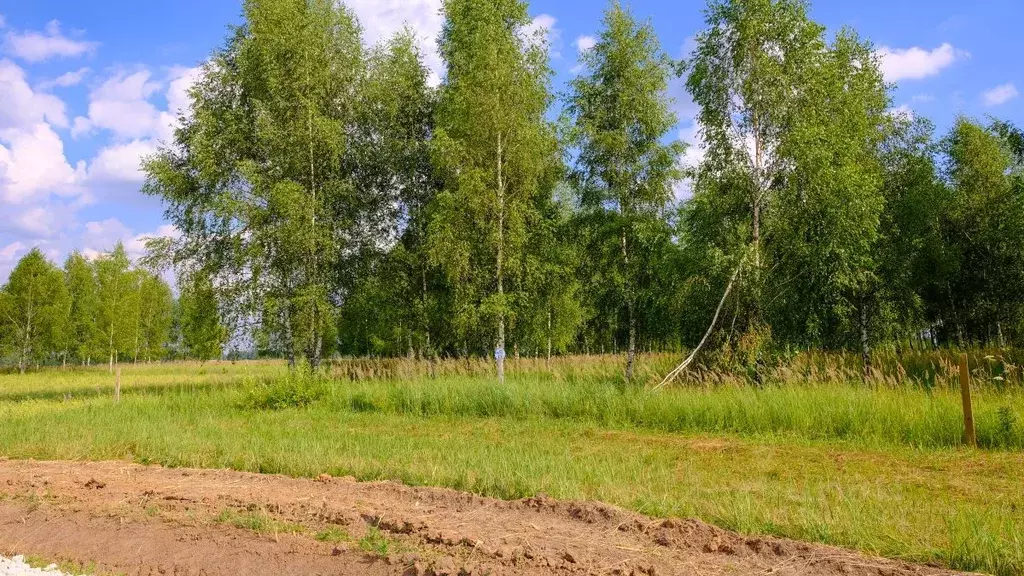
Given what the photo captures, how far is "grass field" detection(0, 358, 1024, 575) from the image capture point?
5637 millimetres

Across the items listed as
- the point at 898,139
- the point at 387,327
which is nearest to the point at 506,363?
the point at 387,327

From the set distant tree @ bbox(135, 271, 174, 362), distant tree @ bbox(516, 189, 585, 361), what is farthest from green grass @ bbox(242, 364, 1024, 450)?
distant tree @ bbox(135, 271, 174, 362)

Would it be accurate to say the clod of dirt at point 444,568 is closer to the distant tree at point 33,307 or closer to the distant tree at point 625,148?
the distant tree at point 625,148

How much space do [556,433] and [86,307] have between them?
47708 mm

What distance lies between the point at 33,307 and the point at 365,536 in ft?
170

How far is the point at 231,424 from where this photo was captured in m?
13.3

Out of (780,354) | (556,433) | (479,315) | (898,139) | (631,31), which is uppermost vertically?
(631,31)

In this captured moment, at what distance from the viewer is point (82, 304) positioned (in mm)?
48594

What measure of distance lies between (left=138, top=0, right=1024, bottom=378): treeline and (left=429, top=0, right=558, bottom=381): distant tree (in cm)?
7

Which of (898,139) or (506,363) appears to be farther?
(898,139)

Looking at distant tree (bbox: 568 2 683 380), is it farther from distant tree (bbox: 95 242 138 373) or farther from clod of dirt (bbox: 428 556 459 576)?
distant tree (bbox: 95 242 138 373)

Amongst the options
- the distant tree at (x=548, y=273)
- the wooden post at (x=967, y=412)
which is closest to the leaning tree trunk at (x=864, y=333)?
the distant tree at (x=548, y=273)

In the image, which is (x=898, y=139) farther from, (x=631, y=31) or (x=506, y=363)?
(x=506, y=363)

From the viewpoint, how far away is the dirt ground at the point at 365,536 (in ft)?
14.9
